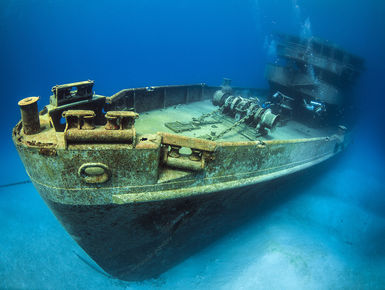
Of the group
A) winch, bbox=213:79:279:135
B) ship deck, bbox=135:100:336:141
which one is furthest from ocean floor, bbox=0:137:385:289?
winch, bbox=213:79:279:135

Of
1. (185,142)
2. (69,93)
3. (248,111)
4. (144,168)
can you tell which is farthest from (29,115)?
(248,111)

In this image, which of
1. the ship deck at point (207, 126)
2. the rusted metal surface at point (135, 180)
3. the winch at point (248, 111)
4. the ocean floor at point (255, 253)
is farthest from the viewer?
the winch at point (248, 111)

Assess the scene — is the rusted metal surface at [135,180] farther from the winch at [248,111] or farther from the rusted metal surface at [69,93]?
the winch at [248,111]

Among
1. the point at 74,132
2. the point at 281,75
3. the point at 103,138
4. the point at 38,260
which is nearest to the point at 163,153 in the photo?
the point at 103,138

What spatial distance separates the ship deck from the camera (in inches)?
206

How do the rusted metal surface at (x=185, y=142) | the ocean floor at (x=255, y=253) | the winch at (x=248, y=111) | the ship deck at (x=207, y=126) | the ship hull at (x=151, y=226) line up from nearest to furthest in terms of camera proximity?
1. the rusted metal surface at (x=185, y=142)
2. the ship hull at (x=151, y=226)
3. the ocean floor at (x=255, y=253)
4. the ship deck at (x=207, y=126)
5. the winch at (x=248, y=111)

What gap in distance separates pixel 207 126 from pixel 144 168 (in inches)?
135

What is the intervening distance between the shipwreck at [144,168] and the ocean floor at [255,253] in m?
0.73

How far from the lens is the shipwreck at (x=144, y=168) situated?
7.94 ft

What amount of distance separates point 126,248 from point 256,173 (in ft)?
8.86

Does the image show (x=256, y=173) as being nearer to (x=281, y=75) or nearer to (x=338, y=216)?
(x=338, y=216)

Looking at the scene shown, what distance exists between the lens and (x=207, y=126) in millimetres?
5816

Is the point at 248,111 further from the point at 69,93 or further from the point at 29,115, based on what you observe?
the point at 29,115

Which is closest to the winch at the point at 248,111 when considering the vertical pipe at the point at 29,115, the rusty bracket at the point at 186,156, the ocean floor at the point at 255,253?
the rusty bracket at the point at 186,156
